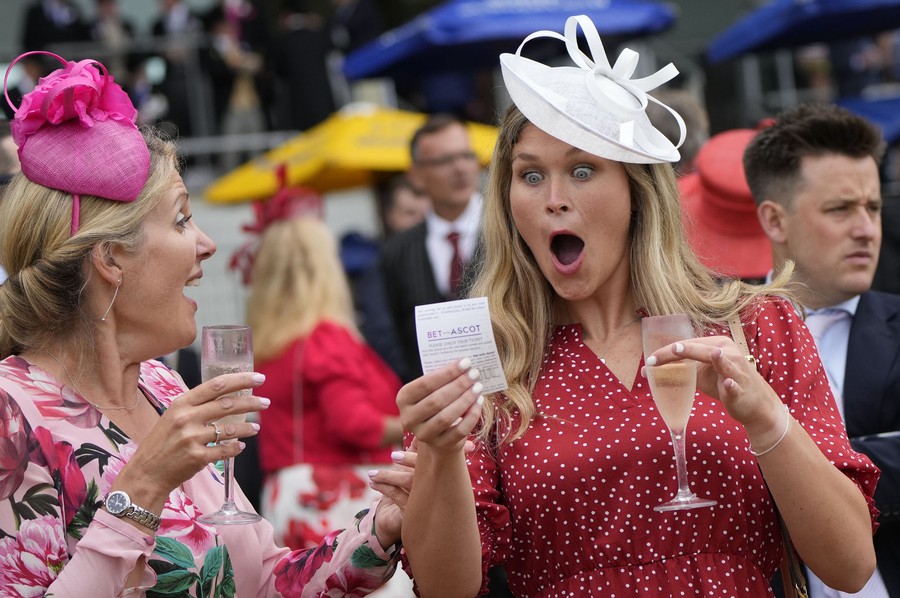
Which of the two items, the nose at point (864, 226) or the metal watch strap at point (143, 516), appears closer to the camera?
the metal watch strap at point (143, 516)

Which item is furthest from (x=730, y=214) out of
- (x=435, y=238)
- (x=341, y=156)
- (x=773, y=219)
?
(x=341, y=156)

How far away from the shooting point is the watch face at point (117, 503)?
109 inches

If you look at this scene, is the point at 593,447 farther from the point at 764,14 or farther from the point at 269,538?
the point at 764,14

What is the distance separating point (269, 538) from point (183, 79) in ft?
37.8

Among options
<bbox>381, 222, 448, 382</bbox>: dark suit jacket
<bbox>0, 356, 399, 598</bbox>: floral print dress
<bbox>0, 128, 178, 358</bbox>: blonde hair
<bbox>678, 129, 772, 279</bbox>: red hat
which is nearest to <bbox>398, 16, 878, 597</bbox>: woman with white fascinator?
<bbox>0, 356, 399, 598</bbox>: floral print dress

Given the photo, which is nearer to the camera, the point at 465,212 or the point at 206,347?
the point at 206,347

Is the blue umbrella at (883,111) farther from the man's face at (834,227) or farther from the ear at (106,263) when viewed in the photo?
the ear at (106,263)

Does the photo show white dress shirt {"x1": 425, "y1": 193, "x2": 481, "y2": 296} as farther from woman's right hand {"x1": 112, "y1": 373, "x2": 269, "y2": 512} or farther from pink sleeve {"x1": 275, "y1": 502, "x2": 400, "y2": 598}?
woman's right hand {"x1": 112, "y1": 373, "x2": 269, "y2": 512}

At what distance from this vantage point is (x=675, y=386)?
2.93 metres

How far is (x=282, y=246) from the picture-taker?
676cm

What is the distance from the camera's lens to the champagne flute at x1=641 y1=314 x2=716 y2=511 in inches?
115

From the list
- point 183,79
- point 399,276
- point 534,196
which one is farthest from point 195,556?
point 183,79

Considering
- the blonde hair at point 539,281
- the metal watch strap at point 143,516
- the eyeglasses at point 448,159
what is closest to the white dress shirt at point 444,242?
the eyeglasses at point 448,159

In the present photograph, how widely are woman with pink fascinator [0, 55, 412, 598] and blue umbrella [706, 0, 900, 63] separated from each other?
311 inches
